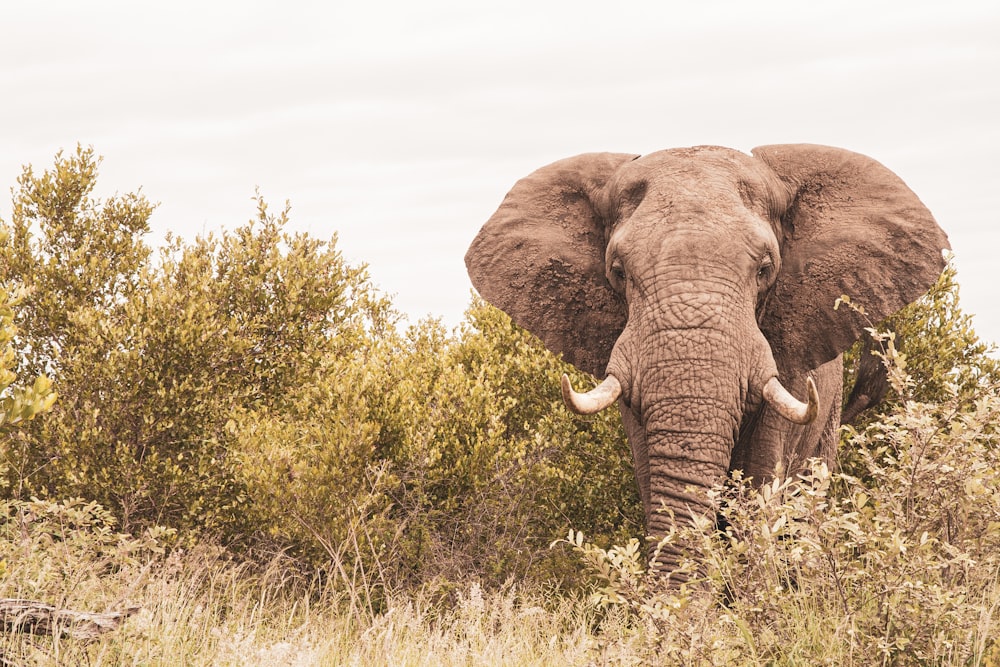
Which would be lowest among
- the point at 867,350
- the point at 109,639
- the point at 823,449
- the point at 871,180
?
the point at 109,639

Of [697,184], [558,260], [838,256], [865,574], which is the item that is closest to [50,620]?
[865,574]

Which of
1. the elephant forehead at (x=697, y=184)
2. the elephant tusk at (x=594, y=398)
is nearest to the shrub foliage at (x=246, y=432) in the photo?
the elephant tusk at (x=594, y=398)

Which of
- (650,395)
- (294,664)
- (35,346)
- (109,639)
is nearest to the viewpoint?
(294,664)

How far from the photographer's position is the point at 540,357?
12.8m

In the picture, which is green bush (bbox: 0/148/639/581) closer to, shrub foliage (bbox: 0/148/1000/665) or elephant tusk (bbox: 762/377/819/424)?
shrub foliage (bbox: 0/148/1000/665)

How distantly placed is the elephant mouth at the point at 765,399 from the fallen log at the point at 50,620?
115 inches

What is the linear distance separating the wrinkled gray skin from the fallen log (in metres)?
3.54

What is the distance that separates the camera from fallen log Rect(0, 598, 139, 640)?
21.2 ft

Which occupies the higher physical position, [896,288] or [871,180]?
[871,180]

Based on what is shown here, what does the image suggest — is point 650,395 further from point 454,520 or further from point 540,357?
point 540,357

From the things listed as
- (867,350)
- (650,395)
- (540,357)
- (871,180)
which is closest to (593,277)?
(650,395)

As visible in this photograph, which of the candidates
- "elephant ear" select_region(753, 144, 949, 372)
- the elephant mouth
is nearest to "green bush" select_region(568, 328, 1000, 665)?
the elephant mouth

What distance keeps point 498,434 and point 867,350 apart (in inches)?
169

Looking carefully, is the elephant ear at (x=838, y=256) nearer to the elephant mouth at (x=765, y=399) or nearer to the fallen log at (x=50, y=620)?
the elephant mouth at (x=765, y=399)
